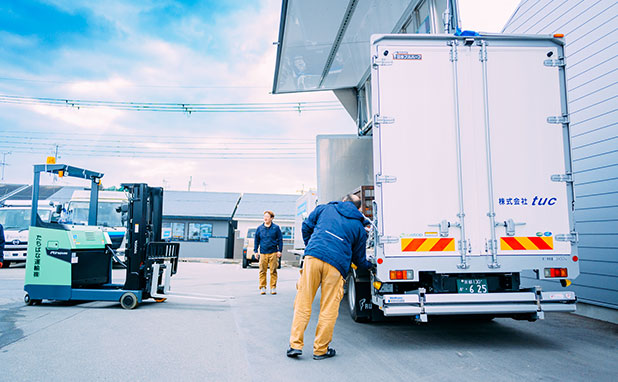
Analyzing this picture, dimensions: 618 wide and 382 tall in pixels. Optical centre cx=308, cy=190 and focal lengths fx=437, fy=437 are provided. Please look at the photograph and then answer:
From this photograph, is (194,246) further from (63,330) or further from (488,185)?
(488,185)

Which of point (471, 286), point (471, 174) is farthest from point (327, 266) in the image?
point (471, 174)

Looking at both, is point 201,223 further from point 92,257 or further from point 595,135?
point 595,135

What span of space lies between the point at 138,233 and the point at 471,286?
18.7ft

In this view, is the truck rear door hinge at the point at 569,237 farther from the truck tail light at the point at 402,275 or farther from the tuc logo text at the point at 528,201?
the truck tail light at the point at 402,275

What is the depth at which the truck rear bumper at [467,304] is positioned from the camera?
4.64 m

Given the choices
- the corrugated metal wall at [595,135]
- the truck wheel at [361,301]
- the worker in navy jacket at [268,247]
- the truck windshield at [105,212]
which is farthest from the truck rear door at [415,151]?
the truck windshield at [105,212]

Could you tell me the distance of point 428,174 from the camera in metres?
4.95

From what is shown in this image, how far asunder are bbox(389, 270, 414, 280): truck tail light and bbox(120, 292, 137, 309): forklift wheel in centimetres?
488

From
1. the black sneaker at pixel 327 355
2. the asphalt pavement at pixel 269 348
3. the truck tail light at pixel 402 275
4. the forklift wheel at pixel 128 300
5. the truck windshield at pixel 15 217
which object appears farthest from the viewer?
the truck windshield at pixel 15 217

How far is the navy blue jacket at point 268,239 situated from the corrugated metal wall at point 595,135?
5.91 metres

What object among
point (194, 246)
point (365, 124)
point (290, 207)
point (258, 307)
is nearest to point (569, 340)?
point (258, 307)

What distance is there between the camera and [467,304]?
4688 mm

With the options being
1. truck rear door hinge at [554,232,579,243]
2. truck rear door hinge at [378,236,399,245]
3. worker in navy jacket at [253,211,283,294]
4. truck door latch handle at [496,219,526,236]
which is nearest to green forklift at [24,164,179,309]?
worker in navy jacket at [253,211,283,294]

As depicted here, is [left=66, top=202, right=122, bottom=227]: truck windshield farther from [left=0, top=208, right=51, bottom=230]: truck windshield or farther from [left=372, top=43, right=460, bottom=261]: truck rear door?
[left=372, top=43, right=460, bottom=261]: truck rear door
